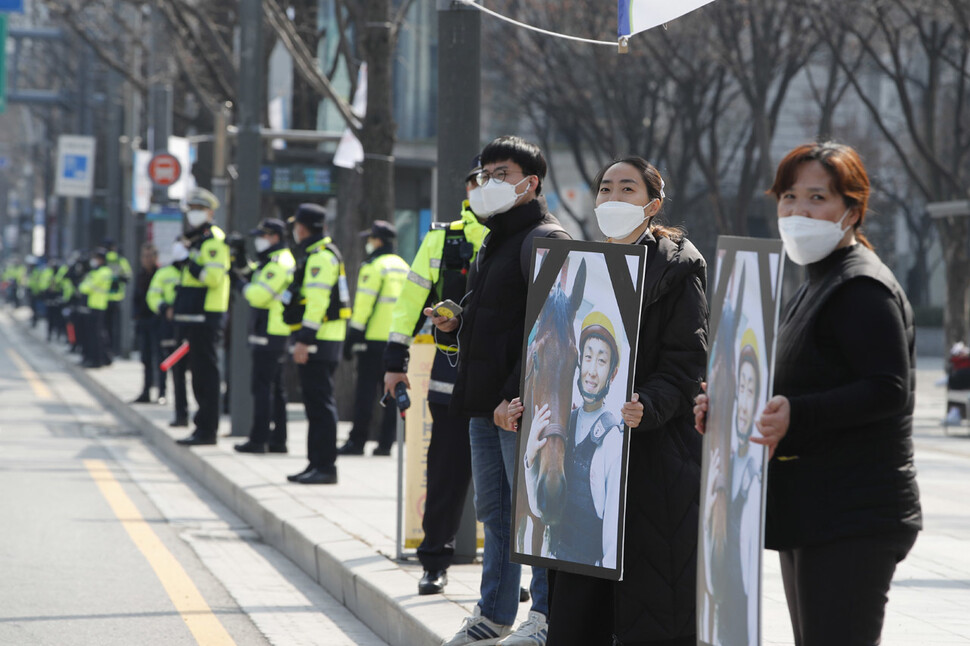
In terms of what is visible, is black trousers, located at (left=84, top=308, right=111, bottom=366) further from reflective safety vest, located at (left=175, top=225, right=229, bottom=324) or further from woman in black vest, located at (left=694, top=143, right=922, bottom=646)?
woman in black vest, located at (left=694, top=143, right=922, bottom=646)

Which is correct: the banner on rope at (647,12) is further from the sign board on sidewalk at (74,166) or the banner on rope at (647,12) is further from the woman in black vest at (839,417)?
the sign board on sidewalk at (74,166)

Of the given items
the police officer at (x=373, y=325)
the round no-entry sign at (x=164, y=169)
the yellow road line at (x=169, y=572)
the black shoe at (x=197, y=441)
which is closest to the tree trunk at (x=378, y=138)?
the police officer at (x=373, y=325)

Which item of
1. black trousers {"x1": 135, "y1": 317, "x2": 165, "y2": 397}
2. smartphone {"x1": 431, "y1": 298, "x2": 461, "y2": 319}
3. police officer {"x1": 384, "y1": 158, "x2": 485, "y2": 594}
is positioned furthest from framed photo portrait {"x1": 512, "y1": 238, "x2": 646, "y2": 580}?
black trousers {"x1": 135, "y1": 317, "x2": 165, "y2": 397}

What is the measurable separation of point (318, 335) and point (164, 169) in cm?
1252

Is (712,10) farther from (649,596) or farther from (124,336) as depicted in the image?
(649,596)

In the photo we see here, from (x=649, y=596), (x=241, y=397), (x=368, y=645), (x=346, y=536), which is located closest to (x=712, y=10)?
(x=241, y=397)

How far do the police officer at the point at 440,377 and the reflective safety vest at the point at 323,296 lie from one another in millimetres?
3670

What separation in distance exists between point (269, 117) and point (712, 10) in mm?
7128

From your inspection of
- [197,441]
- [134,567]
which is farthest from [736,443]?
[197,441]

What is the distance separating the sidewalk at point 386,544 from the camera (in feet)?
19.8

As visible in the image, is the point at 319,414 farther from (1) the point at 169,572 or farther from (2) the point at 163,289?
(2) the point at 163,289

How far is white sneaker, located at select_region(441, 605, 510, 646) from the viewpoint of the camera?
5.39 metres

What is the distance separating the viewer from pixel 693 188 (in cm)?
4309

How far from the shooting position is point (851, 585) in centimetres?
351
